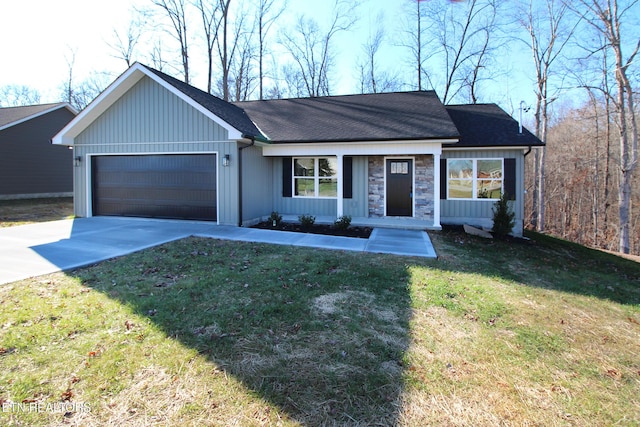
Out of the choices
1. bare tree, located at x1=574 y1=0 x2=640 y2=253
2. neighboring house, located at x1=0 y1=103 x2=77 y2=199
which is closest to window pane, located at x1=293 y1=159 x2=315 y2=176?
bare tree, located at x1=574 y1=0 x2=640 y2=253

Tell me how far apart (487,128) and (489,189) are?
219 centimetres

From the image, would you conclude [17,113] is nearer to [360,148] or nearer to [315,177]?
[315,177]

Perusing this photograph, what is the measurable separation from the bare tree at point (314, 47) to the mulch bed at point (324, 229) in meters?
16.2

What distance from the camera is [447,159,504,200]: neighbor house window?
37.3ft

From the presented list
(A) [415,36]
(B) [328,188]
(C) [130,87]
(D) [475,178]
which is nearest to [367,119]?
(B) [328,188]

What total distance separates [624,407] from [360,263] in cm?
411

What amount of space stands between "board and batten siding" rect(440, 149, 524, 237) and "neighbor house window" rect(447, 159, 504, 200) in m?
0.16

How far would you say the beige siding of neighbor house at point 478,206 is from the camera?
11.2 meters

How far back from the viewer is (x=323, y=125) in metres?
11.9

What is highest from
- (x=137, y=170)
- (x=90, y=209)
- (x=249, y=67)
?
(x=249, y=67)

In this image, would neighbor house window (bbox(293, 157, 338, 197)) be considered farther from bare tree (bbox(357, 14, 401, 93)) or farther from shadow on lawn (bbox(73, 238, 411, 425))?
bare tree (bbox(357, 14, 401, 93))

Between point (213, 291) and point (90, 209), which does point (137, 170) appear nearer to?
point (90, 209)

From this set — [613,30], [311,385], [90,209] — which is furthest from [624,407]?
[613,30]

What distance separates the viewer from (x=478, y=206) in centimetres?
1152
